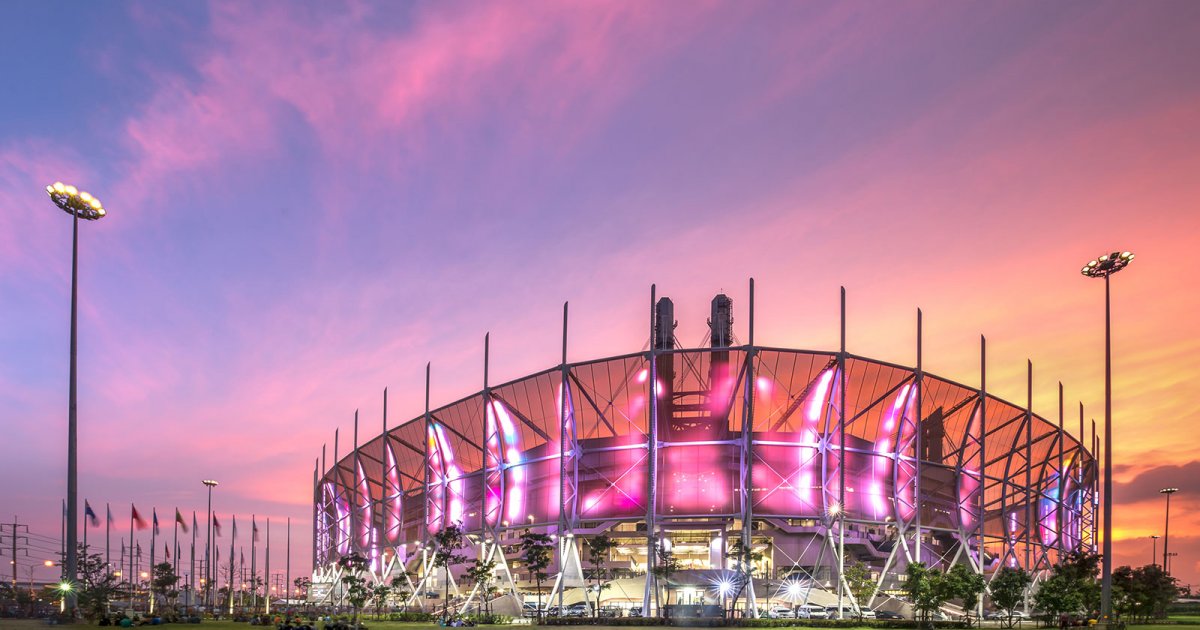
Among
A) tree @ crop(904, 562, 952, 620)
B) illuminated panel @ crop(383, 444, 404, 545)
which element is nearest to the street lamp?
tree @ crop(904, 562, 952, 620)

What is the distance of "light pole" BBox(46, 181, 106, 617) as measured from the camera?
113 ft

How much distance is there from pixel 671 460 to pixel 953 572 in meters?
26.4

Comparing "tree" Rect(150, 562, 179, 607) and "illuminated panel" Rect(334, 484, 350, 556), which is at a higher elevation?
"illuminated panel" Rect(334, 484, 350, 556)

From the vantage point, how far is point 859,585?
3039 inches

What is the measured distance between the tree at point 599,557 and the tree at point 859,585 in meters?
20.6

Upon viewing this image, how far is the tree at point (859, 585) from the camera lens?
3022 inches

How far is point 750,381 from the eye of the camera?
270ft

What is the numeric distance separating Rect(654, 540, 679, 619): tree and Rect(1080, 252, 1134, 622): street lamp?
34.9 metres

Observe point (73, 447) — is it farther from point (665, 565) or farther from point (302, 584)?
point (302, 584)

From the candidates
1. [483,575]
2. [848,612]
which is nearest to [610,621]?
[483,575]

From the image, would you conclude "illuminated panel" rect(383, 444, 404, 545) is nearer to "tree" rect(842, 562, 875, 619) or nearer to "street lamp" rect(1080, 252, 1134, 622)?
"tree" rect(842, 562, 875, 619)

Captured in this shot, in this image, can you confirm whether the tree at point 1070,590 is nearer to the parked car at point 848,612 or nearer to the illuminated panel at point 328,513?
the parked car at point 848,612

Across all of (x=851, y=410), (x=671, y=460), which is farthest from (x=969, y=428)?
(x=671, y=460)

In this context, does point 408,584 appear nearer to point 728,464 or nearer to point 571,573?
point 571,573
